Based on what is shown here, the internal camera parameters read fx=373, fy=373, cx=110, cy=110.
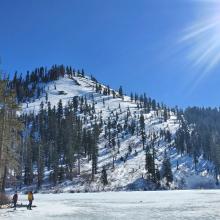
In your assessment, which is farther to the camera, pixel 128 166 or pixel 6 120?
pixel 128 166

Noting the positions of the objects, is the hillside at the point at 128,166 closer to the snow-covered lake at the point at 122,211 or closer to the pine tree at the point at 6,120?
the snow-covered lake at the point at 122,211

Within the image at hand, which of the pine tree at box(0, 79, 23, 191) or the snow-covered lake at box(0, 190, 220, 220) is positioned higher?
the pine tree at box(0, 79, 23, 191)

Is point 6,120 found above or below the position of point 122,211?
above

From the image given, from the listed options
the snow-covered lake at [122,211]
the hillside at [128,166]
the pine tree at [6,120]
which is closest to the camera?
the snow-covered lake at [122,211]

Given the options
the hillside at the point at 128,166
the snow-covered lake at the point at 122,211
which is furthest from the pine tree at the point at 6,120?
the hillside at the point at 128,166

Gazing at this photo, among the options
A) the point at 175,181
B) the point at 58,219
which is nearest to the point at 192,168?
the point at 175,181

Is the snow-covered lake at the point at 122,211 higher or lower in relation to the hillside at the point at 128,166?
lower

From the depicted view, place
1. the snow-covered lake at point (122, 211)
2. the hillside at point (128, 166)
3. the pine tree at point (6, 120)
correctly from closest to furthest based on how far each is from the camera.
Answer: the snow-covered lake at point (122, 211), the pine tree at point (6, 120), the hillside at point (128, 166)

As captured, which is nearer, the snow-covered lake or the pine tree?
the snow-covered lake

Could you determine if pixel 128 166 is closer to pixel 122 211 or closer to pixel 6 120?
pixel 6 120

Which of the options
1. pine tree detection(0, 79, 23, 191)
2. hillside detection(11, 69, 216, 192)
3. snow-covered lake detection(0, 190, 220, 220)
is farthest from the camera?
hillside detection(11, 69, 216, 192)

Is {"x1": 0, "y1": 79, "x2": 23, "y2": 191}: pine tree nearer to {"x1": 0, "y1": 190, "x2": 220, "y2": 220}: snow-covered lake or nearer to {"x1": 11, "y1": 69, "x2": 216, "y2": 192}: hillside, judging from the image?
{"x1": 0, "y1": 190, "x2": 220, "y2": 220}: snow-covered lake

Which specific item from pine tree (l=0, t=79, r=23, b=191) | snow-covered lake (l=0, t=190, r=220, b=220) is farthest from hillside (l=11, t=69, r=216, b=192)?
pine tree (l=0, t=79, r=23, b=191)

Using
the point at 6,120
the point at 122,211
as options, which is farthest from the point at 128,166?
the point at 122,211
